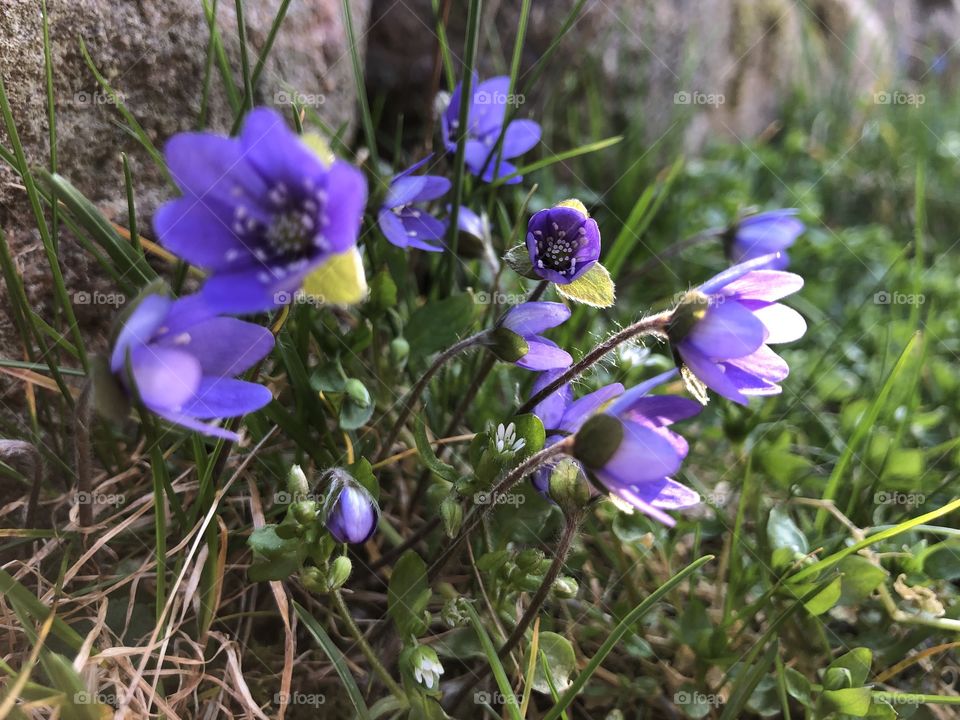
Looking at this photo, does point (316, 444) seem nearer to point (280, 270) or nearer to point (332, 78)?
point (280, 270)

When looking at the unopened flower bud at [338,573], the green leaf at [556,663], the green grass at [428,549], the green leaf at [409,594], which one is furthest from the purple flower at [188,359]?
the green leaf at [556,663]

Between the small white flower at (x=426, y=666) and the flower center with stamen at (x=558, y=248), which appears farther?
the flower center with stamen at (x=558, y=248)

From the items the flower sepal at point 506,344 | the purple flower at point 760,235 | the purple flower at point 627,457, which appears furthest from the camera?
the purple flower at point 760,235

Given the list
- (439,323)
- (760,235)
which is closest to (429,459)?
(439,323)

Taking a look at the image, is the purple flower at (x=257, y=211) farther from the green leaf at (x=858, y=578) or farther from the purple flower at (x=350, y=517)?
the green leaf at (x=858, y=578)

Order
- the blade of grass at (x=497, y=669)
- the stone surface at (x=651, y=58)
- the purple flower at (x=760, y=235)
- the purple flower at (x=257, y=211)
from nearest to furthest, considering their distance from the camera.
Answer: the purple flower at (x=257, y=211)
the blade of grass at (x=497, y=669)
the purple flower at (x=760, y=235)
the stone surface at (x=651, y=58)

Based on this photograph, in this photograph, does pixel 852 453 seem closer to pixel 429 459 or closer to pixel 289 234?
pixel 429 459
